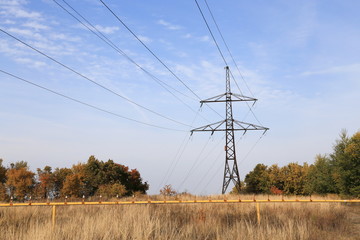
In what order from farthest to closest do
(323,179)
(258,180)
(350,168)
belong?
(258,180), (323,179), (350,168)

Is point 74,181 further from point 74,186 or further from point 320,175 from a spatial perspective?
point 320,175

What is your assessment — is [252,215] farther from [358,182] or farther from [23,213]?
[358,182]

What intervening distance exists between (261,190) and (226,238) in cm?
6026

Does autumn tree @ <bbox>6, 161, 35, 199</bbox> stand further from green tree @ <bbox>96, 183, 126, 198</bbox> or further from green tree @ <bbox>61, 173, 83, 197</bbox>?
green tree @ <bbox>96, 183, 126, 198</bbox>

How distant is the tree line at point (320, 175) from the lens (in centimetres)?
3425

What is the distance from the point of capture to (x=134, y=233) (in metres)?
9.11

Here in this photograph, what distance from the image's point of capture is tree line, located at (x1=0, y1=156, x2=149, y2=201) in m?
58.8

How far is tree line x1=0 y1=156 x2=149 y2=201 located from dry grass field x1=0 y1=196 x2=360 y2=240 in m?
35.1

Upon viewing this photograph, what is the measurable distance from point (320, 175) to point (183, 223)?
128 feet

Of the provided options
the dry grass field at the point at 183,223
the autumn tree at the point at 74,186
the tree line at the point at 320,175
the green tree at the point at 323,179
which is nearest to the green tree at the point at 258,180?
the tree line at the point at 320,175

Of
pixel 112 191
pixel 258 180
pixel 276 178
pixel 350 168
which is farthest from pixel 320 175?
pixel 112 191

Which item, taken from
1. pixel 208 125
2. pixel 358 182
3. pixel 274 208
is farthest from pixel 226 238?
pixel 358 182

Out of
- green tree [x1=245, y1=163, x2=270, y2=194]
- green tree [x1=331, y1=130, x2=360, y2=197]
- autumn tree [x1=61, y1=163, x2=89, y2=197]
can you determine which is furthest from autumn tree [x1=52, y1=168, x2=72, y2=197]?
green tree [x1=331, y1=130, x2=360, y2=197]

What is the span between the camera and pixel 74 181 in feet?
199
